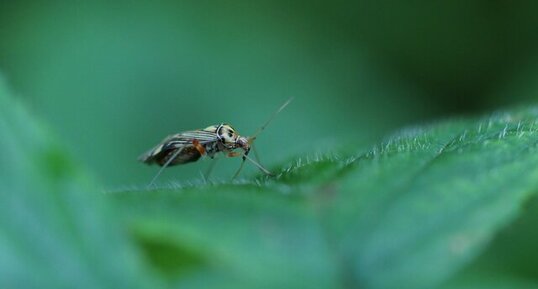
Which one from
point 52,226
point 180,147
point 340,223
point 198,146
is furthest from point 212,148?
point 52,226

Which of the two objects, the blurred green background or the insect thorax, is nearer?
the insect thorax

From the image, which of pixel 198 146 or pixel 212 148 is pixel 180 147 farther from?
pixel 212 148

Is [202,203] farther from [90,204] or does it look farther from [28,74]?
[28,74]

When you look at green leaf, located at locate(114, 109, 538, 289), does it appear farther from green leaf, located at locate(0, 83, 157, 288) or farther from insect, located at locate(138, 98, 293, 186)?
insect, located at locate(138, 98, 293, 186)

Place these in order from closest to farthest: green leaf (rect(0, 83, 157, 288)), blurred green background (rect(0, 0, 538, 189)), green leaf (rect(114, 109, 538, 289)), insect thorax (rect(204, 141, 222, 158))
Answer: green leaf (rect(0, 83, 157, 288))
green leaf (rect(114, 109, 538, 289))
insect thorax (rect(204, 141, 222, 158))
blurred green background (rect(0, 0, 538, 189))

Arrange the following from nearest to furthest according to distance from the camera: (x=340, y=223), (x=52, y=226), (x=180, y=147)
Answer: (x=52, y=226), (x=340, y=223), (x=180, y=147)

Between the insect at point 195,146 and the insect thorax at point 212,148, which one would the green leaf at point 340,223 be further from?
the insect thorax at point 212,148

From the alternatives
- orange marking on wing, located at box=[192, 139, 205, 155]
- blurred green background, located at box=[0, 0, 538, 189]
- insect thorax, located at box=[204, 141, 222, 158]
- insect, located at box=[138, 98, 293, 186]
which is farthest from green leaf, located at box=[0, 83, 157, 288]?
blurred green background, located at box=[0, 0, 538, 189]

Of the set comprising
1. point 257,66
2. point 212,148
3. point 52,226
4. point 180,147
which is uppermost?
point 257,66
